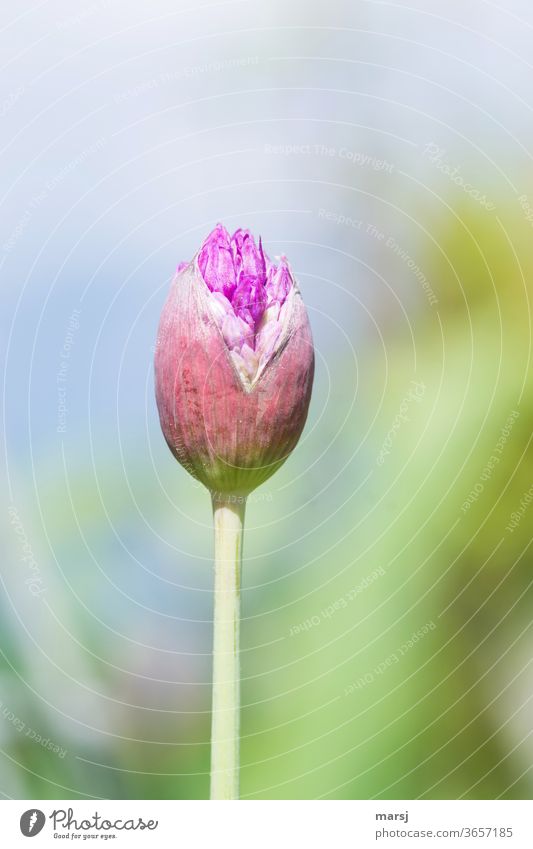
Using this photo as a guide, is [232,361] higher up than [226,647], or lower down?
higher up

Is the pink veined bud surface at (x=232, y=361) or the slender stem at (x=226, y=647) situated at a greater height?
the pink veined bud surface at (x=232, y=361)

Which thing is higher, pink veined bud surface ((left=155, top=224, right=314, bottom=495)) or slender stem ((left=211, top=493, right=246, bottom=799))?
pink veined bud surface ((left=155, top=224, right=314, bottom=495))

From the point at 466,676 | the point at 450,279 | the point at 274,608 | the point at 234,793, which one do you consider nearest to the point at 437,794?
the point at 466,676

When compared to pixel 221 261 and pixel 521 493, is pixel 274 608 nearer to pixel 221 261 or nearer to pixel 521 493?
pixel 521 493
